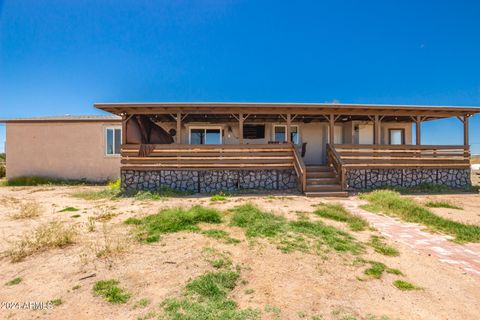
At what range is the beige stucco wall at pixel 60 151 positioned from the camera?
46.0 ft

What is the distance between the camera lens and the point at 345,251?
Result: 4023 millimetres

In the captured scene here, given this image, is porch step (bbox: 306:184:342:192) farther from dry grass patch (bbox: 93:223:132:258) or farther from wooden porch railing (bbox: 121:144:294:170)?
dry grass patch (bbox: 93:223:132:258)

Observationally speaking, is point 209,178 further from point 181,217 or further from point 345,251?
point 345,251

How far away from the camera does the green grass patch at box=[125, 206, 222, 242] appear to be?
4.86m

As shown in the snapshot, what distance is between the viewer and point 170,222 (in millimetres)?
5324

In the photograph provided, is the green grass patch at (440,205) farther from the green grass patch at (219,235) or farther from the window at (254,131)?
the window at (254,131)

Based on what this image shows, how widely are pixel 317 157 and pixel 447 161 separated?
617cm

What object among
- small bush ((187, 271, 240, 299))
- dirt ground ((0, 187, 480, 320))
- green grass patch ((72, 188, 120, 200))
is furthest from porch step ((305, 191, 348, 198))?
green grass patch ((72, 188, 120, 200))

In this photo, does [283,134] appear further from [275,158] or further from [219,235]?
[219,235]

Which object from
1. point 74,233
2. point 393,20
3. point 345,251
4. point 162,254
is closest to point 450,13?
point 393,20

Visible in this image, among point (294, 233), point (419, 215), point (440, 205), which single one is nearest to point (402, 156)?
point (440, 205)

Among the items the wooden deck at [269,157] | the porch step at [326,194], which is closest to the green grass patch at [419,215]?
the porch step at [326,194]

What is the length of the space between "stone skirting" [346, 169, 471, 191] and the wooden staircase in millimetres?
1223

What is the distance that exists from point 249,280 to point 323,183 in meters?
8.01
